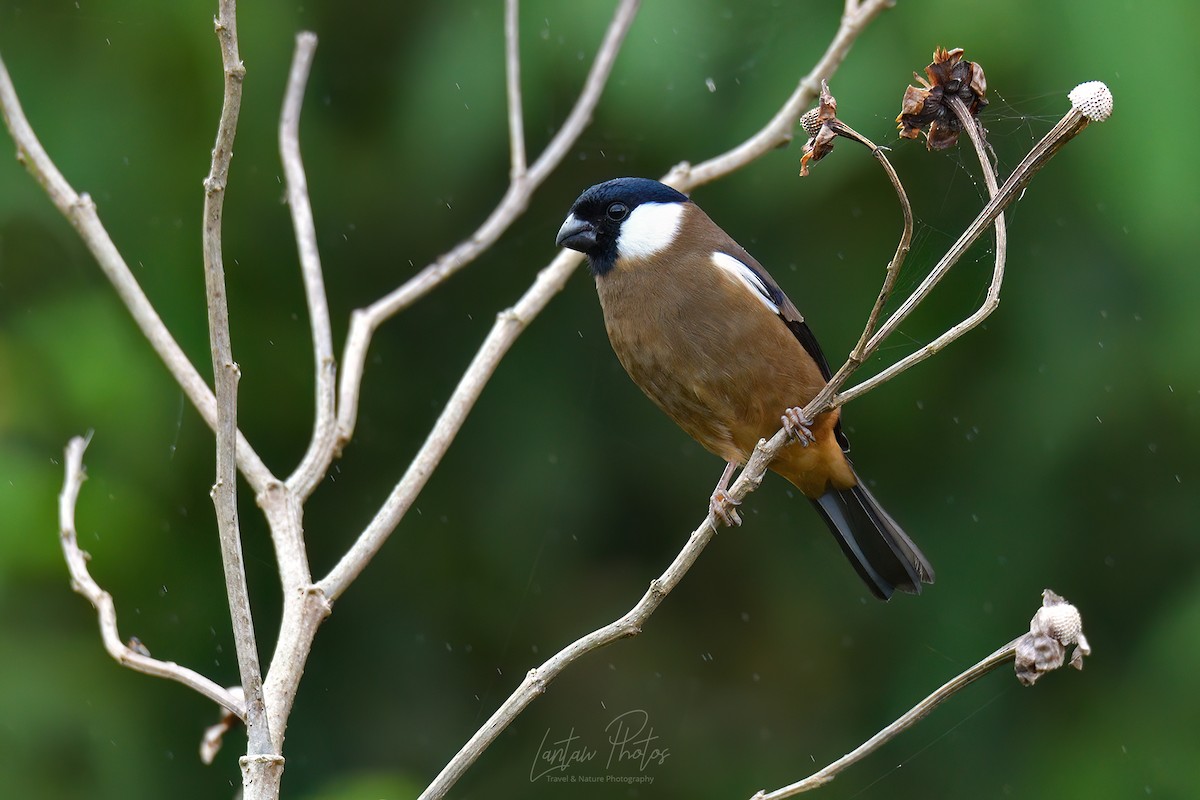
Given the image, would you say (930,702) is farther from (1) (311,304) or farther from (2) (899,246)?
(1) (311,304)

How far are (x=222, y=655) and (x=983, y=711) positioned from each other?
209 cm

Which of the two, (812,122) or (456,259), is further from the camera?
(456,259)

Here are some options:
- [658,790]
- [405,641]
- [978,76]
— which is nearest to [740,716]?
[658,790]

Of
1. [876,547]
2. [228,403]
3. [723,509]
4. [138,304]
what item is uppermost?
[138,304]

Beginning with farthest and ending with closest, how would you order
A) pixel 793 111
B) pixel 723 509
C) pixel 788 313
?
pixel 788 313 → pixel 793 111 → pixel 723 509

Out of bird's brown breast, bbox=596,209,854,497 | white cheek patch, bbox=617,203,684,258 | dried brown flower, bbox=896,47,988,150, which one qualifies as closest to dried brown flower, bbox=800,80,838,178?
dried brown flower, bbox=896,47,988,150

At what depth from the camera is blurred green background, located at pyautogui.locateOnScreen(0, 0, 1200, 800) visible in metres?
3.06

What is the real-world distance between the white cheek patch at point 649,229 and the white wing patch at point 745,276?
125mm

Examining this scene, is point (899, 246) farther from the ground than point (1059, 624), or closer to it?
farther from the ground

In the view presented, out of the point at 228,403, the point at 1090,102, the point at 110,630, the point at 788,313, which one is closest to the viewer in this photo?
the point at 1090,102

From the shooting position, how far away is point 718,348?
8.17 feet

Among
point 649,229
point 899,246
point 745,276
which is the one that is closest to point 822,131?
point 899,246

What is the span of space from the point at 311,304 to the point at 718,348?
2.64 feet

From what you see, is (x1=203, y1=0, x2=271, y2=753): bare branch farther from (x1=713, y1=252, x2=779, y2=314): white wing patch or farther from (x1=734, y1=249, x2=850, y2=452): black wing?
(x1=734, y1=249, x2=850, y2=452): black wing
